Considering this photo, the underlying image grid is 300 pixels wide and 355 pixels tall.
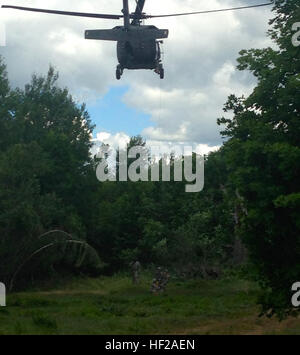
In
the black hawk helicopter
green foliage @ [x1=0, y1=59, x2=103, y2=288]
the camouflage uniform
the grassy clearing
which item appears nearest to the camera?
the black hawk helicopter

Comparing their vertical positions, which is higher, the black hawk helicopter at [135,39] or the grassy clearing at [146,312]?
the black hawk helicopter at [135,39]

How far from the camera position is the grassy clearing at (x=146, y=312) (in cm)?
2020

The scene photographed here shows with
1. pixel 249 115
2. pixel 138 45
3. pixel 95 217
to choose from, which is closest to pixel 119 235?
pixel 95 217

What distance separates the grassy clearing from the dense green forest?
1.88 m

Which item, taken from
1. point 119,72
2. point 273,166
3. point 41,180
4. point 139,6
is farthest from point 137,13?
point 41,180

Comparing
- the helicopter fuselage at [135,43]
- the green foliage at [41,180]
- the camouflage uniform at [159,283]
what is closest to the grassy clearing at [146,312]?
the camouflage uniform at [159,283]

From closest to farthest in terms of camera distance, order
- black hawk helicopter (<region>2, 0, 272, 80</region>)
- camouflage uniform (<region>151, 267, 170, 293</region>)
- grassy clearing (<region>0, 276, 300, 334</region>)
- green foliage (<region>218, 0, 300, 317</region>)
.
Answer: black hawk helicopter (<region>2, 0, 272, 80</region>) → green foliage (<region>218, 0, 300, 317</region>) → grassy clearing (<region>0, 276, 300, 334</region>) → camouflage uniform (<region>151, 267, 170, 293</region>)

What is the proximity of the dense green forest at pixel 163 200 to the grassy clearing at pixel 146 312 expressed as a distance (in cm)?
188

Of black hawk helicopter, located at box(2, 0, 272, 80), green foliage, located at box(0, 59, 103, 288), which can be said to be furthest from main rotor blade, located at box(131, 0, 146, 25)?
green foliage, located at box(0, 59, 103, 288)

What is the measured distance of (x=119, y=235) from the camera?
4988 cm

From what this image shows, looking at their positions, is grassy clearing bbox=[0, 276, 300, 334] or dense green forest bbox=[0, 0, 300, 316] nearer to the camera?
dense green forest bbox=[0, 0, 300, 316]

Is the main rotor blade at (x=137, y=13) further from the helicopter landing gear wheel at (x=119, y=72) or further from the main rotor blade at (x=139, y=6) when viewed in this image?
the helicopter landing gear wheel at (x=119, y=72)

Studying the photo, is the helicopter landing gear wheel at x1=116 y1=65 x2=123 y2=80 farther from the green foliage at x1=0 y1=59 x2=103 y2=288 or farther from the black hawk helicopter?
the green foliage at x1=0 y1=59 x2=103 y2=288

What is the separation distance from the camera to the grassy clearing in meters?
20.2
